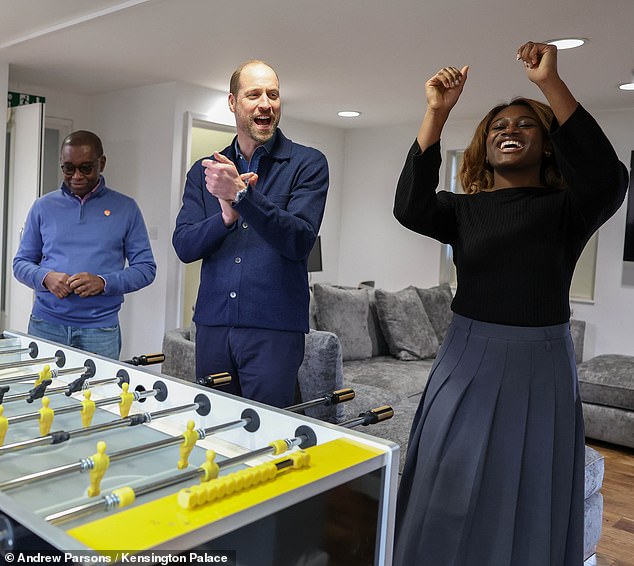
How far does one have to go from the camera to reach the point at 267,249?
5.75 ft

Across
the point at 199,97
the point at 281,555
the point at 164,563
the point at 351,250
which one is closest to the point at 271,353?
the point at 281,555

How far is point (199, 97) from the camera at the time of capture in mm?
5172

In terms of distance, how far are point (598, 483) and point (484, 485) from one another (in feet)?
3.97

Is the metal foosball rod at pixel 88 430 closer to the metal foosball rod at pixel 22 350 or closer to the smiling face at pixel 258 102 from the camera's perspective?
the metal foosball rod at pixel 22 350

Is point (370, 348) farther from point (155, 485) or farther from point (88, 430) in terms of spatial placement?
point (155, 485)

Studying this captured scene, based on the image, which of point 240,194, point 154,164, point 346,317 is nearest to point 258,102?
point 240,194

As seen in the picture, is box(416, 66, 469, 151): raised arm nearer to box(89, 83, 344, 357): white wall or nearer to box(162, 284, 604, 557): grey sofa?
box(162, 284, 604, 557): grey sofa

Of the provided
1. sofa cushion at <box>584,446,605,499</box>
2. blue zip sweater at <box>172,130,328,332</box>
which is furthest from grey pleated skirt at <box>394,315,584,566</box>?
sofa cushion at <box>584,446,605,499</box>

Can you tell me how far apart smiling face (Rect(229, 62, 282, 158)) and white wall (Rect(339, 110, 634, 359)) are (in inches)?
159

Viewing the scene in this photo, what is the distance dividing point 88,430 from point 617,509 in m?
2.73

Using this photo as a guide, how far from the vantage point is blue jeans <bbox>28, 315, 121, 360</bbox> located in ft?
8.16

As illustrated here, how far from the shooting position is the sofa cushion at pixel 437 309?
4.84 metres

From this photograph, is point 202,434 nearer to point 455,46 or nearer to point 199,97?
point 455,46

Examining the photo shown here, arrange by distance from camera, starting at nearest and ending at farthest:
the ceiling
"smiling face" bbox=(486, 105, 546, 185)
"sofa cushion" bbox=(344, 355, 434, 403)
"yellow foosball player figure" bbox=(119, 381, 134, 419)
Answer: "yellow foosball player figure" bbox=(119, 381, 134, 419) < "smiling face" bbox=(486, 105, 546, 185) < the ceiling < "sofa cushion" bbox=(344, 355, 434, 403)
